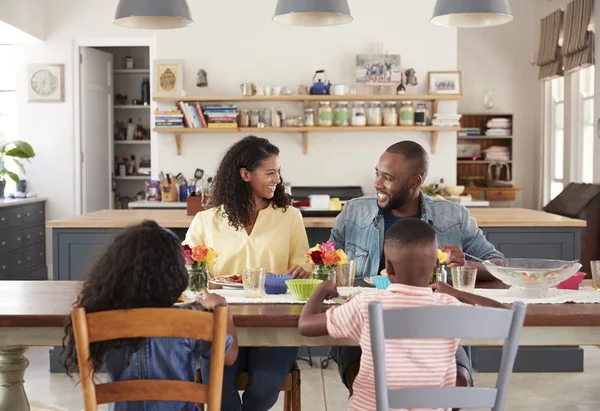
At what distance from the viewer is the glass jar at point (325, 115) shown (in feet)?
22.3

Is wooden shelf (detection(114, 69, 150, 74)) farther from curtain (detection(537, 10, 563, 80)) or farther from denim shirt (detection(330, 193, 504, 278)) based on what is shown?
denim shirt (detection(330, 193, 504, 278))

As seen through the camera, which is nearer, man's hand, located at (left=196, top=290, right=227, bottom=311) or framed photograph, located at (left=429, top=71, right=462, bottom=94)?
man's hand, located at (left=196, top=290, right=227, bottom=311)

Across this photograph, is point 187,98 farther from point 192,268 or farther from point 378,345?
point 378,345

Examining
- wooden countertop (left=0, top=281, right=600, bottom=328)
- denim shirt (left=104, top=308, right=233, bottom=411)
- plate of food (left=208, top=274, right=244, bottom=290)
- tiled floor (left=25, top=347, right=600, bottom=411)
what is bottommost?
tiled floor (left=25, top=347, right=600, bottom=411)

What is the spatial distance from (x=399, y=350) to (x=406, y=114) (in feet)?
17.2

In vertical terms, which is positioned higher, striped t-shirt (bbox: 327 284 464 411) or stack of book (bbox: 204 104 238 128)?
stack of book (bbox: 204 104 238 128)

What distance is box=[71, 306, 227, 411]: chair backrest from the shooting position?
5.48 feet

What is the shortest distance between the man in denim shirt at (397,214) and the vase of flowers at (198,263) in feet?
2.19

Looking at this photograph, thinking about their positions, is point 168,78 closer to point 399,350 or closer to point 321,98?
point 321,98

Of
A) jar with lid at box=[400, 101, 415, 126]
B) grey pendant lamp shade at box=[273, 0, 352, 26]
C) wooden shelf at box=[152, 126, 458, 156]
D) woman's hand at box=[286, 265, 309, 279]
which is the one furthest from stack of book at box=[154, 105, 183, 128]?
woman's hand at box=[286, 265, 309, 279]

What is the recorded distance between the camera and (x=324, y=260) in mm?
2355

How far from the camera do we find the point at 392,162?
2.88m

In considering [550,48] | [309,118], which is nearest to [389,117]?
[309,118]

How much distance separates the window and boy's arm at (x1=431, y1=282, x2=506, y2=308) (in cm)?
671
